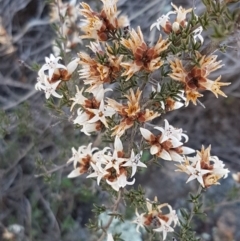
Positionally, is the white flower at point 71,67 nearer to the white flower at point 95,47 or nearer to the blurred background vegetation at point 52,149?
the white flower at point 95,47

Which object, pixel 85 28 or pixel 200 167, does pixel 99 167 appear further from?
pixel 85 28

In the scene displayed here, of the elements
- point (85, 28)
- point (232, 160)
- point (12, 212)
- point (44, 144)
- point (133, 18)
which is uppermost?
point (85, 28)

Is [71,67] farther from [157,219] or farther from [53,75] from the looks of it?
[157,219]

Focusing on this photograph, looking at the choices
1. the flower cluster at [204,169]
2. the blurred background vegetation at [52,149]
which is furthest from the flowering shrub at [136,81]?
the blurred background vegetation at [52,149]

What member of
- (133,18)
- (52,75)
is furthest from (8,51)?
(52,75)

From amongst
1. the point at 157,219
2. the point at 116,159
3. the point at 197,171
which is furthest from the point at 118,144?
the point at 157,219

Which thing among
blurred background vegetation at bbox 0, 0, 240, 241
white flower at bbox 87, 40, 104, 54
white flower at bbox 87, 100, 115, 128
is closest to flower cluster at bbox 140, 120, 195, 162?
white flower at bbox 87, 100, 115, 128
